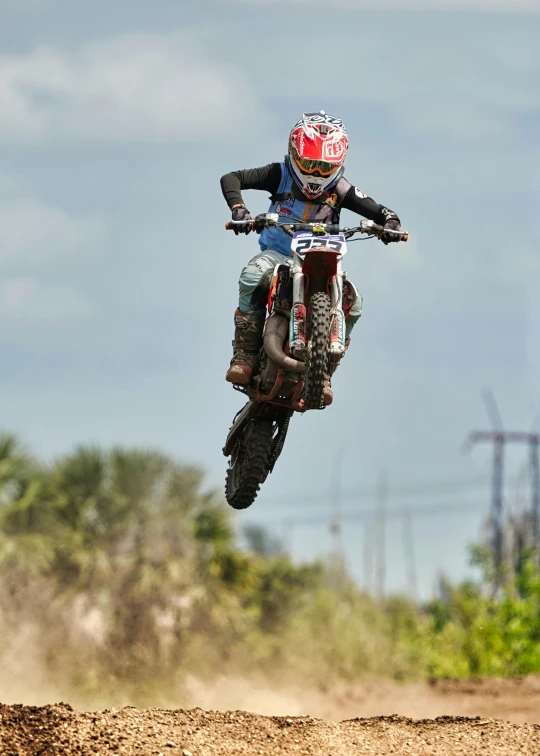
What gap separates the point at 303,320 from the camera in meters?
16.2

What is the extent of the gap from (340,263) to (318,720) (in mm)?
5485

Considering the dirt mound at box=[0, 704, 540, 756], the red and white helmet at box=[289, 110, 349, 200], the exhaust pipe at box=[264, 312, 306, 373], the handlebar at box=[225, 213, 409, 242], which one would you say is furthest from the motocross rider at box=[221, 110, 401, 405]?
the dirt mound at box=[0, 704, 540, 756]

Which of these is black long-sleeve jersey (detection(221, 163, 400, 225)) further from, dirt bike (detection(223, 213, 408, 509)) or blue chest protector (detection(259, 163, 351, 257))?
dirt bike (detection(223, 213, 408, 509))

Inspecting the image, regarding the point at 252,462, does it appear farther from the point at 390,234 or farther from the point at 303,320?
the point at 390,234

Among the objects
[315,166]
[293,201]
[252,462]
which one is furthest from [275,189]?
[252,462]

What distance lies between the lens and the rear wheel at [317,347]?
52.2ft

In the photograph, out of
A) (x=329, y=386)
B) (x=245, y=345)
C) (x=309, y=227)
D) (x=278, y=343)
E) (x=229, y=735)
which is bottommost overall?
(x=229, y=735)

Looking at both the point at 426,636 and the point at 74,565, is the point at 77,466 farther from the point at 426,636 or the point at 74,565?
the point at 426,636

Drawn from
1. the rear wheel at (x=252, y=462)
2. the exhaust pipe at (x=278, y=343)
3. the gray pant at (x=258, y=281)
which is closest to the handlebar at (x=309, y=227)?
the gray pant at (x=258, y=281)

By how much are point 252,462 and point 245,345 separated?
1471 millimetres

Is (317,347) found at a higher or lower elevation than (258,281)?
lower

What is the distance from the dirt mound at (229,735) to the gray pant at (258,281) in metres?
4.64

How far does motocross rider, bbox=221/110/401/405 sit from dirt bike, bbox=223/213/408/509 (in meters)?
0.27

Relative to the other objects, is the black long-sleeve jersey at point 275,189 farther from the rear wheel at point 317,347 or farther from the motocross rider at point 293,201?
the rear wheel at point 317,347
